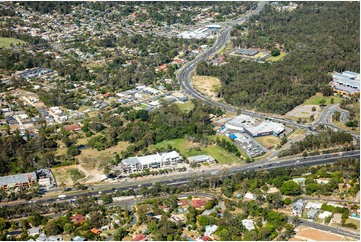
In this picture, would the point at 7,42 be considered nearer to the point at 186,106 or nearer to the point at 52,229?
the point at 186,106

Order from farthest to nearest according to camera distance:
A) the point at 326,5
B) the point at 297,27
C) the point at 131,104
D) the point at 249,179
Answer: the point at 326,5
the point at 297,27
the point at 131,104
the point at 249,179

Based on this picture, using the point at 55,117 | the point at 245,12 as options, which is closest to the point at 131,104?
the point at 55,117

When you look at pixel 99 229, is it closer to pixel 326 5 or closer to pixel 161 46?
pixel 161 46

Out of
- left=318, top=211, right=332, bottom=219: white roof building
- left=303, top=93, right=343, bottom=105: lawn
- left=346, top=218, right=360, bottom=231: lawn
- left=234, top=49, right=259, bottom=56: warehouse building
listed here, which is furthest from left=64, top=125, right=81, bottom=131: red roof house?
left=234, top=49, right=259, bottom=56: warehouse building

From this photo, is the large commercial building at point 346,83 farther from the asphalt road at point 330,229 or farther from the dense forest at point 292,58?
the asphalt road at point 330,229

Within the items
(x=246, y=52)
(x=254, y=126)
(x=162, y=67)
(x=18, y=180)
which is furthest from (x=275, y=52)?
(x=18, y=180)

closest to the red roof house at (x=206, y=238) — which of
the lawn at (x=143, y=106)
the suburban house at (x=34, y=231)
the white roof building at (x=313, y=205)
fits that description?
the white roof building at (x=313, y=205)
